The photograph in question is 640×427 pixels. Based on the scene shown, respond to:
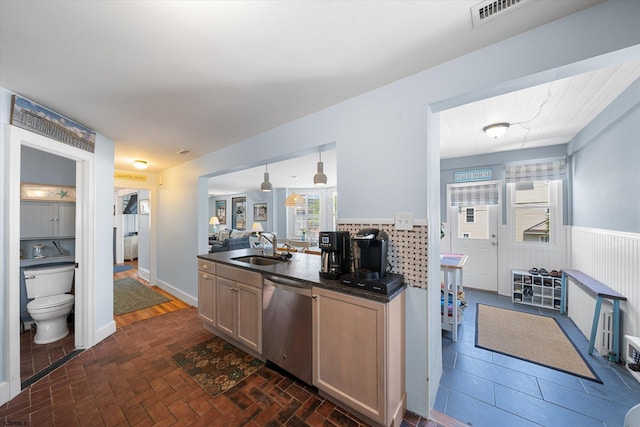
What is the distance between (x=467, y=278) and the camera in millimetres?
4352

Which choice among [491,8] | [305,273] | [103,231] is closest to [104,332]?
[103,231]

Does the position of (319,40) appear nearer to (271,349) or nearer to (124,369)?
(271,349)

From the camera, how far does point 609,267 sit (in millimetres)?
2381

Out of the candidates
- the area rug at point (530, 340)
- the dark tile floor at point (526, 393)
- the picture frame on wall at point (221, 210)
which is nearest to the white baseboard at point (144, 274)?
the picture frame on wall at point (221, 210)

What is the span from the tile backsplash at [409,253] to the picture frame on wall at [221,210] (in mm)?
9317

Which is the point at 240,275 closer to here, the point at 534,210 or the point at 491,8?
the point at 491,8

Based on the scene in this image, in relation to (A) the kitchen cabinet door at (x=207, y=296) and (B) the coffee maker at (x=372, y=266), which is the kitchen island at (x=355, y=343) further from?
(A) the kitchen cabinet door at (x=207, y=296)

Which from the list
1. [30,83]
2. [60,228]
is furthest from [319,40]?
[60,228]

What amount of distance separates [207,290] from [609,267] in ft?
13.6

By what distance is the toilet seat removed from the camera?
2.42m

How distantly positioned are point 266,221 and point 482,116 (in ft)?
22.8

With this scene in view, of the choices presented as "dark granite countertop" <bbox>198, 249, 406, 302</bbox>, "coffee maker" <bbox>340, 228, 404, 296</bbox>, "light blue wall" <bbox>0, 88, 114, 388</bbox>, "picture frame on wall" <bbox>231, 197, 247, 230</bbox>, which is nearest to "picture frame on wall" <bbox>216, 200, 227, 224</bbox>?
"picture frame on wall" <bbox>231, 197, 247, 230</bbox>

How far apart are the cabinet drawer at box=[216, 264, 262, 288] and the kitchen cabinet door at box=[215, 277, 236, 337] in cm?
6

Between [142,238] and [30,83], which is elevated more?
[30,83]
